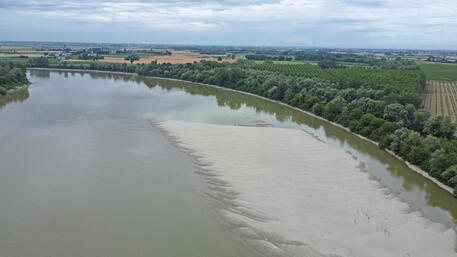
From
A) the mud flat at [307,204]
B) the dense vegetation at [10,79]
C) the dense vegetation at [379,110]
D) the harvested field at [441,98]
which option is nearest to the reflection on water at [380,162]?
the dense vegetation at [379,110]

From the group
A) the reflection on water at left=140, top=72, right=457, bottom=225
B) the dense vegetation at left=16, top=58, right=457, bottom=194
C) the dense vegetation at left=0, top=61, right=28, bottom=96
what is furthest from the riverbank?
the reflection on water at left=140, top=72, right=457, bottom=225

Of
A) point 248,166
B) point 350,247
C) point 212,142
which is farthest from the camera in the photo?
point 212,142

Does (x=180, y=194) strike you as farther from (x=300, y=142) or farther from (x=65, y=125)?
(x=65, y=125)

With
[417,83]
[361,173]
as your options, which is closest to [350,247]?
[361,173]

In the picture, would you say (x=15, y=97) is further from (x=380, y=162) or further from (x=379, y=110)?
(x=380, y=162)

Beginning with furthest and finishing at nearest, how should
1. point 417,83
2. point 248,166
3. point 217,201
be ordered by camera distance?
point 417,83, point 248,166, point 217,201

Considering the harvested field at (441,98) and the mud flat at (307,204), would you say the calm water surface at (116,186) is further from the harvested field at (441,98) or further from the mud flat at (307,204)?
the harvested field at (441,98)

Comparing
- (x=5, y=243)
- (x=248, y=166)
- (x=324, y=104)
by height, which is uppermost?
(x=324, y=104)

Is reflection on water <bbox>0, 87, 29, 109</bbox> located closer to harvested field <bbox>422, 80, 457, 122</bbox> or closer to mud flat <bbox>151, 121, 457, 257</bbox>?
mud flat <bbox>151, 121, 457, 257</bbox>
